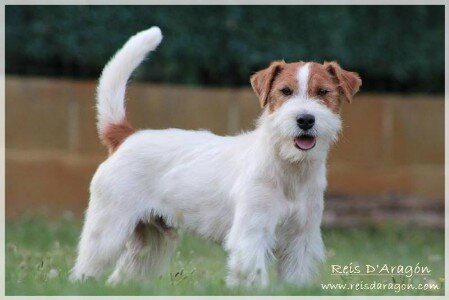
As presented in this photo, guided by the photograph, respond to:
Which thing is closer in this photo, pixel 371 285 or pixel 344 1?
pixel 371 285

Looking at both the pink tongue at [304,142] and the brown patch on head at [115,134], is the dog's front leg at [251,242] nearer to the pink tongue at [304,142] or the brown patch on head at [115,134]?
the pink tongue at [304,142]

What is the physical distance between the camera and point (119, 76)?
7.22 m

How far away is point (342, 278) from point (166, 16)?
4991 millimetres

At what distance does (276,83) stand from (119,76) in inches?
51.5

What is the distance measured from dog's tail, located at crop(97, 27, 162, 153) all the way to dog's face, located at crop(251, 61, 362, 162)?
102cm

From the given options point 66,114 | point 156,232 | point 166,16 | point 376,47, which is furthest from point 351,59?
point 156,232

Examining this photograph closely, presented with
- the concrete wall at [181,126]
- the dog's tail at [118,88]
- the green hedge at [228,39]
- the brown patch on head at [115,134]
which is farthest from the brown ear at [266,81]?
the concrete wall at [181,126]

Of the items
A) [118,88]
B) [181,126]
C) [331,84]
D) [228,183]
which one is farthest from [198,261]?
[181,126]

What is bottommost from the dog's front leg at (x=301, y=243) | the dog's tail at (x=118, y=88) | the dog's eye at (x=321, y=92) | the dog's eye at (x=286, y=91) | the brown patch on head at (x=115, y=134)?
the dog's front leg at (x=301, y=243)

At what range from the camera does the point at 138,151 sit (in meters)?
6.91

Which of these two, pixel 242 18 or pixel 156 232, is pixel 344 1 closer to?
pixel 242 18

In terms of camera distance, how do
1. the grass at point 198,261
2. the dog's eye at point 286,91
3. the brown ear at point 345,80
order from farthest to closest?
1. the brown ear at point 345,80
2. the dog's eye at point 286,91
3. the grass at point 198,261

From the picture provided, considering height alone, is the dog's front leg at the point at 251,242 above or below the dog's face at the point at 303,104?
below

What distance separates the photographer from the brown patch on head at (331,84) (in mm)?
6281
